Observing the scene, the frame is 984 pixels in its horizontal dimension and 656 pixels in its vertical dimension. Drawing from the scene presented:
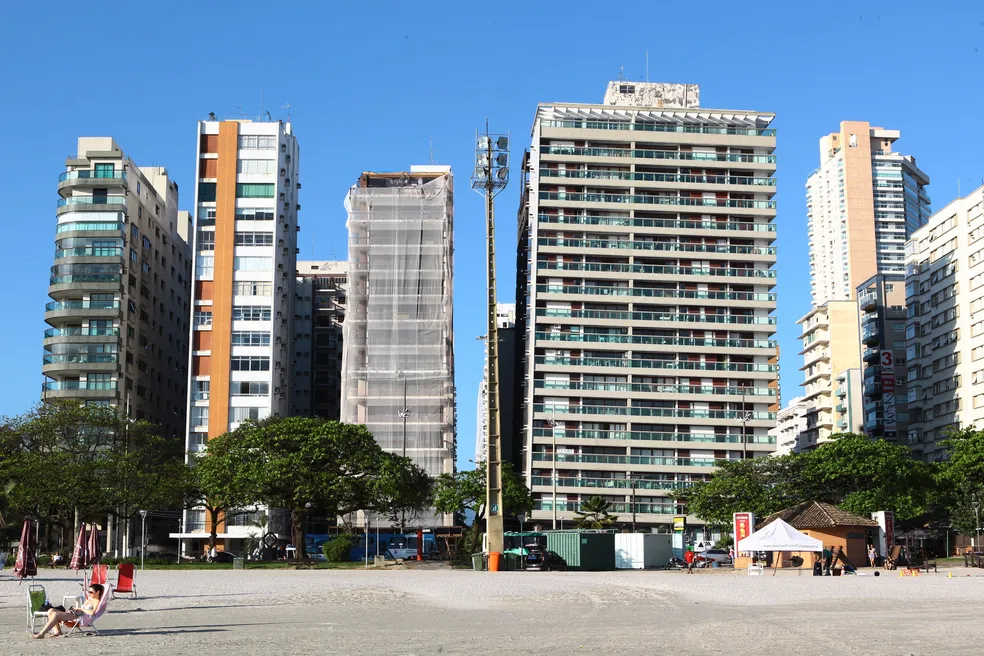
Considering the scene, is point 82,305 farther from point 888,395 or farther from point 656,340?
point 888,395

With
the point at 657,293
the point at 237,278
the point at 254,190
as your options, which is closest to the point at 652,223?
the point at 657,293

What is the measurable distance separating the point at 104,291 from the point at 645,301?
170 feet

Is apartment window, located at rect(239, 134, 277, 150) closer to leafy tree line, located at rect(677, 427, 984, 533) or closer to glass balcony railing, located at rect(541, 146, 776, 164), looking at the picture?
glass balcony railing, located at rect(541, 146, 776, 164)

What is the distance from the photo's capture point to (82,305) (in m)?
109

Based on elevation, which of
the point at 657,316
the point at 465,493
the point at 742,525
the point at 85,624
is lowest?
the point at 85,624

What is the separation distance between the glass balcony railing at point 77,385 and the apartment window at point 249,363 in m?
10.9

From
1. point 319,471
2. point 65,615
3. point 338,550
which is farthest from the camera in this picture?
point 338,550

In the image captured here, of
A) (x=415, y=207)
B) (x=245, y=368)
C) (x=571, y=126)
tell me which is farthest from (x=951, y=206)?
(x=245, y=368)

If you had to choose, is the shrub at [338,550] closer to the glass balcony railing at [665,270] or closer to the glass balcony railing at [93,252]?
the glass balcony railing at [93,252]

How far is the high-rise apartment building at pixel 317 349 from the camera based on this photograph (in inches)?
5310

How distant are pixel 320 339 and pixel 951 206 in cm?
7133

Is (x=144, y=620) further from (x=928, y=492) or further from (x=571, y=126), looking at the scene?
(x=571, y=126)

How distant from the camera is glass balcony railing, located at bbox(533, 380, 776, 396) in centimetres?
11612

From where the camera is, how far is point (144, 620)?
26.2 meters
